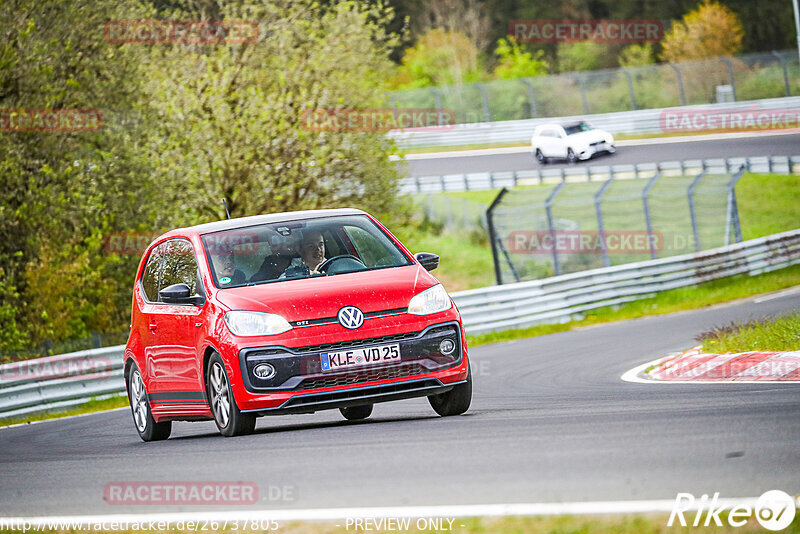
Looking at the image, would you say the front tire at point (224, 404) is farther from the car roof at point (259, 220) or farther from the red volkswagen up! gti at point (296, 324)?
the car roof at point (259, 220)

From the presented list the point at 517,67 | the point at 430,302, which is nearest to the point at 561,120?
the point at 517,67

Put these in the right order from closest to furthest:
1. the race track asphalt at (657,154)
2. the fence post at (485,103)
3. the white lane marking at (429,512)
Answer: the white lane marking at (429,512)
the race track asphalt at (657,154)
the fence post at (485,103)

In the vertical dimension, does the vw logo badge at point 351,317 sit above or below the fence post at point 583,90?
above

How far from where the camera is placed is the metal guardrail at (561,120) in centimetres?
4797

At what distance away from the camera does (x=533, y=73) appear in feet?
227

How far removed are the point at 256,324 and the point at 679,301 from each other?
17703mm

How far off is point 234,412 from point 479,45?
71.4 metres

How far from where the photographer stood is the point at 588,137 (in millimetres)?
43562

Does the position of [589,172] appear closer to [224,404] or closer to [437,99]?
[437,99]

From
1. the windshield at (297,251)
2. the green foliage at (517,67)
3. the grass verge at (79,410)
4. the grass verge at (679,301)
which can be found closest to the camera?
the windshield at (297,251)

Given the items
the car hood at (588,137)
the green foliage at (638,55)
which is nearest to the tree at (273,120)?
the car hood at (588,137)

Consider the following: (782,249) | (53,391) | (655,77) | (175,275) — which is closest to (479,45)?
(655,77)

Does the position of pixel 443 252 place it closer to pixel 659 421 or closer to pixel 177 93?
pixel 177 93

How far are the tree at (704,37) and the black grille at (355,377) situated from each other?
60751mm
